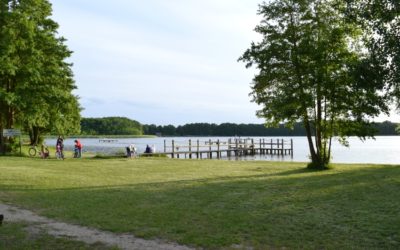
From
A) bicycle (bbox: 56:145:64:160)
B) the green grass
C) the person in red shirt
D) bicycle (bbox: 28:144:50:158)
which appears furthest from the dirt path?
the person in red shirt

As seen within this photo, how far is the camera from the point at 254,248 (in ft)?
25.1

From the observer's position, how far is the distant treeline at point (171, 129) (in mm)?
149413

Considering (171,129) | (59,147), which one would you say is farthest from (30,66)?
(171,129)

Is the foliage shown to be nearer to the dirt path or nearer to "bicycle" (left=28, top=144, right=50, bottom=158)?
"bicycle" (left=28, top=144, right=50, bottom=158)

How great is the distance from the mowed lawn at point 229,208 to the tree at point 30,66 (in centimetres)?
1517

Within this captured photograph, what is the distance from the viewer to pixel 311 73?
965 inches

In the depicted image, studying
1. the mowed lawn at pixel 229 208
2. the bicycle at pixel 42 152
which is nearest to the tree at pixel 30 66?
the bicycle at pixel 42 152

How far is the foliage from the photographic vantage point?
162500 mm

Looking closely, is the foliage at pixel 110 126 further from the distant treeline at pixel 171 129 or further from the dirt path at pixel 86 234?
the dirt path at pixel 86 234

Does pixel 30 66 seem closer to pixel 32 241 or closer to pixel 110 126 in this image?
pixel 32 241

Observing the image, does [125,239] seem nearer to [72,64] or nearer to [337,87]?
[337,87]

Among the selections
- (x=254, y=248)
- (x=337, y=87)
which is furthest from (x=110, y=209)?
(x=337, y=87)

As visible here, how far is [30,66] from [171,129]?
14295 centimetres

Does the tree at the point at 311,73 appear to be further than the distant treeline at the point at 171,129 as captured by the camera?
No
